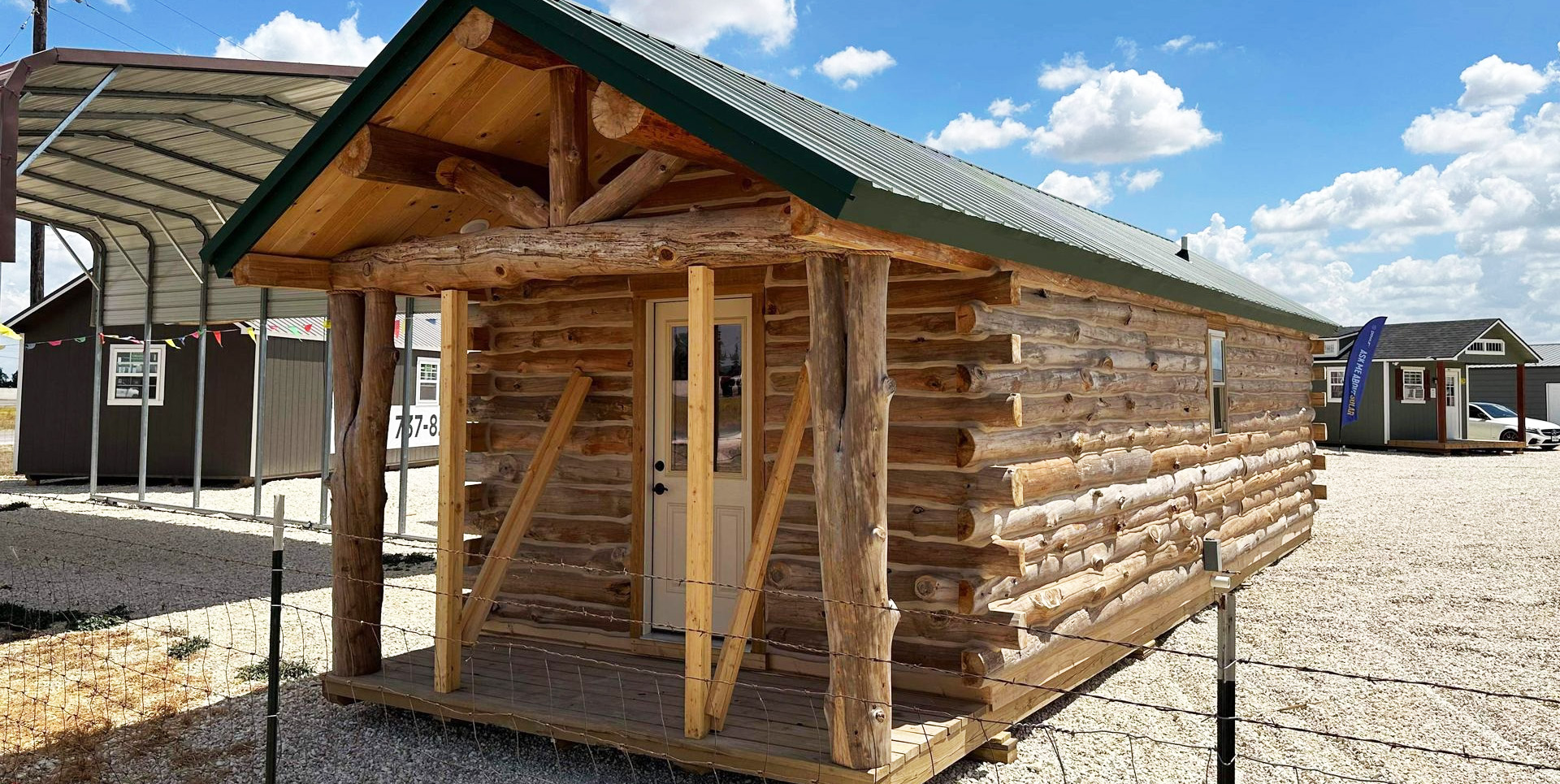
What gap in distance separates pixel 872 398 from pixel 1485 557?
463 inches

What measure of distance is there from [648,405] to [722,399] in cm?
52

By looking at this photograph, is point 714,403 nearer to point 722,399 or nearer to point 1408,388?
point 722,399

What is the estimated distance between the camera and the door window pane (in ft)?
23.2

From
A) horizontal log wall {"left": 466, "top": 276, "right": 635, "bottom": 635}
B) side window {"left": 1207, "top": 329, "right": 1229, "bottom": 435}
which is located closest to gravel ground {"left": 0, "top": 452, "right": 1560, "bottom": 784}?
horizontal log wall {"left": 466, "top": 276, "right": 635, "bottom": 635}

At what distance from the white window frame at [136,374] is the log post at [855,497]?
19.1m

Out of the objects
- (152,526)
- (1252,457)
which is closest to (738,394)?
(1252,457)

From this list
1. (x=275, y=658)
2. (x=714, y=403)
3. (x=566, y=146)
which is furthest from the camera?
(x=714, y=403)

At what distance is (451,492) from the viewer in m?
6.21

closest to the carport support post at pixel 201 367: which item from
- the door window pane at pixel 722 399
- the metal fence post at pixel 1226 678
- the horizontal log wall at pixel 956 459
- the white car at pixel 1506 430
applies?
the horizontal log wall at pixel 956 459

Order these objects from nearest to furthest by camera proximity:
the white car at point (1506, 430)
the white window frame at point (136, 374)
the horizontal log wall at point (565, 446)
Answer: the horizontal log wall at point (565, 446) < the white window frame at point (136, 374) < the white car at point (1506, 430)

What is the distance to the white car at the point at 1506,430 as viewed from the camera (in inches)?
1271

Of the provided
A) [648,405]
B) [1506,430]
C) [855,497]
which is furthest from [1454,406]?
[855,497]

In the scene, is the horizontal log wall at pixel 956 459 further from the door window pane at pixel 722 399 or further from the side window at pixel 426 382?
the side window at pixel 426 382

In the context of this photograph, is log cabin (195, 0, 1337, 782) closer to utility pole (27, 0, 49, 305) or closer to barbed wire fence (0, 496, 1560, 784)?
barbed wire fence (0, 496, 1560, 784)
